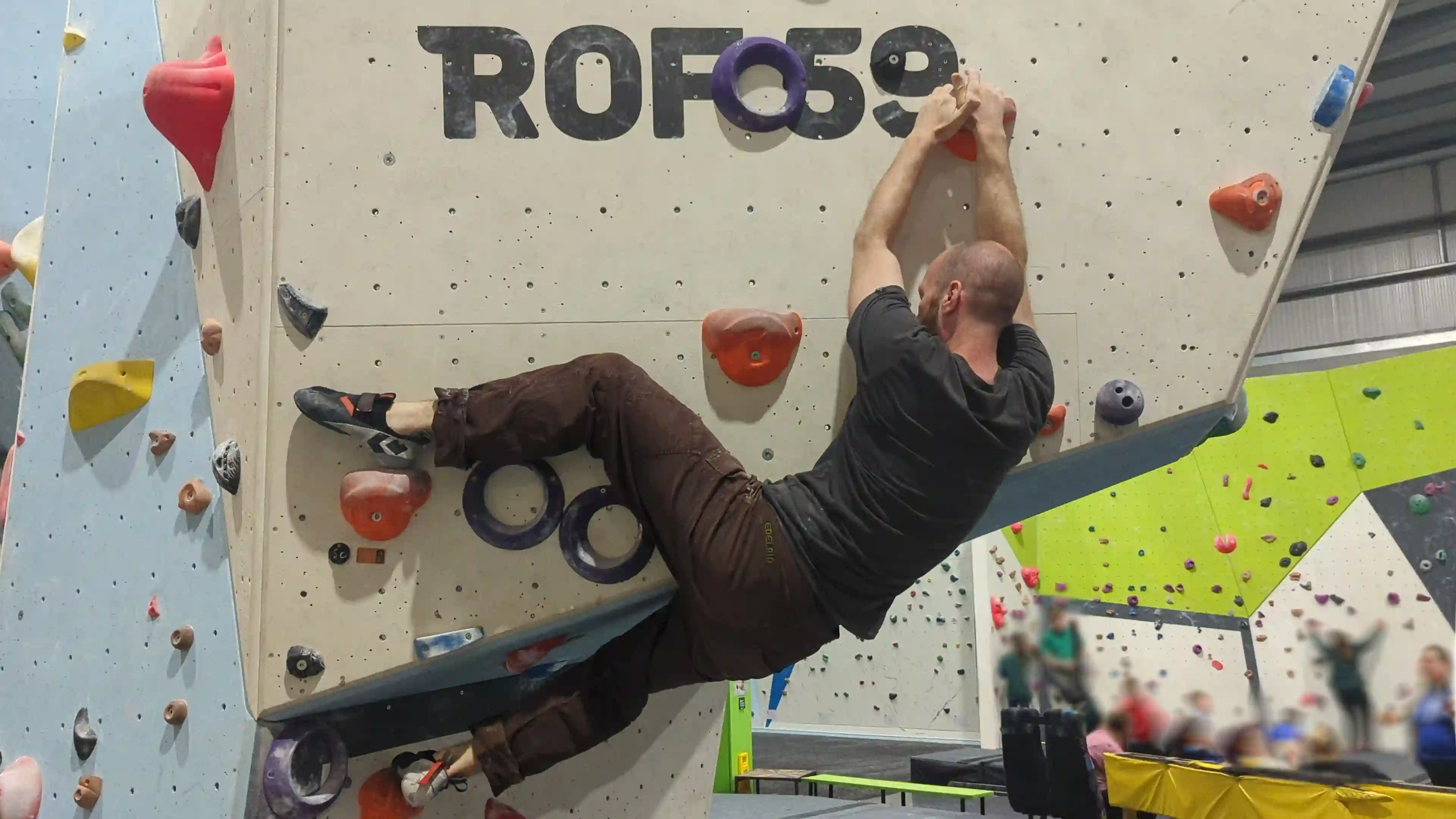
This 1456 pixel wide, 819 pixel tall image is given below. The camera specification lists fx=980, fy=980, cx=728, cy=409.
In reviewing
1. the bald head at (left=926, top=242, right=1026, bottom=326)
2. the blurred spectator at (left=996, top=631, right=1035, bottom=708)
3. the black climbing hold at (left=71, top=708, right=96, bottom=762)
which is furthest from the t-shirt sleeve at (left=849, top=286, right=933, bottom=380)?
the blurred spectator at (left=996, top=631, right=1035, bottom=708)

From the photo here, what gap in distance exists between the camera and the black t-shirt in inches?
68.9

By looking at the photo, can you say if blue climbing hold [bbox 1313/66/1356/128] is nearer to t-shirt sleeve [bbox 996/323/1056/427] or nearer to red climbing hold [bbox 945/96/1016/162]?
red climbing hold [bbox 945/96/1016/162]

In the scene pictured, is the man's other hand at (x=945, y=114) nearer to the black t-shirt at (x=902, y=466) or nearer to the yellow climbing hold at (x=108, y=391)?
the black t-shirt at (x=902, y=466)

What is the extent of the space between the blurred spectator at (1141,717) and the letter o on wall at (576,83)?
4.98 meters

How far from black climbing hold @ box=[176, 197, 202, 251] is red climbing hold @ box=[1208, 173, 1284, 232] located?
7.31 feet

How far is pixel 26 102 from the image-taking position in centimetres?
345

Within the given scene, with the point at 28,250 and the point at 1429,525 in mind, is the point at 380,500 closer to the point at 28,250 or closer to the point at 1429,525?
the point at 28,250

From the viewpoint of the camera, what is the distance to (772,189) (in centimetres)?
207

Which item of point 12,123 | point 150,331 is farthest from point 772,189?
point 12,123

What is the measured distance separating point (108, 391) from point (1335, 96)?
2.85 meters

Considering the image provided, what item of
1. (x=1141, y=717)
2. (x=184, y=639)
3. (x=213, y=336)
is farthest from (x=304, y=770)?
(x=1141, y=717)

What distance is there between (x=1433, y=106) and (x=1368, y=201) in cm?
147

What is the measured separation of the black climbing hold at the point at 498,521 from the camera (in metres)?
1.96

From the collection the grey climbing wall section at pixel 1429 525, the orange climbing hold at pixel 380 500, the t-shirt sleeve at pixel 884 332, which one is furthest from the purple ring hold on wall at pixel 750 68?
the grey climbing wall section at pixel 1429 525
